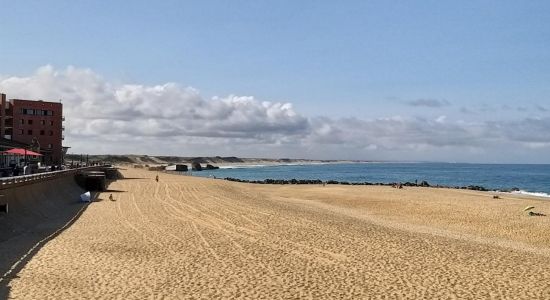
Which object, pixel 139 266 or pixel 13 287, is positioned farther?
pixel 139 266

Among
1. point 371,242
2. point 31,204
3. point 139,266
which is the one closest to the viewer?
point 139,266

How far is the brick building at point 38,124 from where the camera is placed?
267 feet

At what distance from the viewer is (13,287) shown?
11336 millimetres

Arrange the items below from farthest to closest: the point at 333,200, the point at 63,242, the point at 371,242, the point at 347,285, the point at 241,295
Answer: the point at 333,200, the point at 371,242, the point at 63,242, the point at 347,285, the point at 241,295

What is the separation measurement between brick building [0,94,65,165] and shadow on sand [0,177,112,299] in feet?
183

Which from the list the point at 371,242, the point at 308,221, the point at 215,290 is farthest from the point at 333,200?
the point at 215,290

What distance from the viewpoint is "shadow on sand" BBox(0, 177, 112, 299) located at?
13.9 metres

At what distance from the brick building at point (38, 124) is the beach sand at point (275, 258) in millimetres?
62810

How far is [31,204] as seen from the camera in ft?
77.9

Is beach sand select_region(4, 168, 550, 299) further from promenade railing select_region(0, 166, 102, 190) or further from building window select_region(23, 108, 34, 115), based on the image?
building window select_region(23, 108, 34, 115)

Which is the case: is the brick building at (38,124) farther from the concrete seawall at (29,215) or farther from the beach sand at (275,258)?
the beach sand at (275,258)

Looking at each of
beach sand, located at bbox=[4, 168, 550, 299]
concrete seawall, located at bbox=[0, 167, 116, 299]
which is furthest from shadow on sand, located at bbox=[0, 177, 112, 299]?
beach sand, located at bbox=[4, 168, 550, 299]

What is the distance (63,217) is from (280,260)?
1355 cm

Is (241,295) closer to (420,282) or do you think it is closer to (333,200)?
(420,282)
